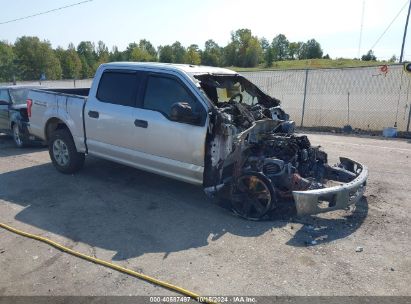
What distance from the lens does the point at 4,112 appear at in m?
9.69

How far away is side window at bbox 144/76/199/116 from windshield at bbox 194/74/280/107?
0.36 metres

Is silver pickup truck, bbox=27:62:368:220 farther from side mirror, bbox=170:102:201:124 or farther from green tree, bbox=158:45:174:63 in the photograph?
green tree, bbox=158:45:174:63

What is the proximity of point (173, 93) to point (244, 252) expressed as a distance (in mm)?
2481

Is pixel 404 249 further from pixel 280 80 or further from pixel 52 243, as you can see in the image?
pixel 280 80

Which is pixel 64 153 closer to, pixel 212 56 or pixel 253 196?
pixel 253 196

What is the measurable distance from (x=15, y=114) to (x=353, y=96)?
35.7 ft

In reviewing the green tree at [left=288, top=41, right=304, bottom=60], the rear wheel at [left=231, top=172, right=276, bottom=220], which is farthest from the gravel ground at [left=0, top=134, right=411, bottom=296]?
the green tree at [left=288, top=41, right=304, bottom=60]

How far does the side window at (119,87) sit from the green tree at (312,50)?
113933 mm

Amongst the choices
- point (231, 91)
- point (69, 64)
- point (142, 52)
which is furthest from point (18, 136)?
point (142, 52)

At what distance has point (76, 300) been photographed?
316cm

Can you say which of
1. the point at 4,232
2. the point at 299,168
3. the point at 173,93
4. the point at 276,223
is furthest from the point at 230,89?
the point at 4,232

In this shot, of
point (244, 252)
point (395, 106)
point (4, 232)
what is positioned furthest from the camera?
point (395, 106)

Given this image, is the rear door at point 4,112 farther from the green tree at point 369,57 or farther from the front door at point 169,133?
the green tree at point 369,57

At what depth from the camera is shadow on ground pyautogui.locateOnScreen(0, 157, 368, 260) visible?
4.29m
